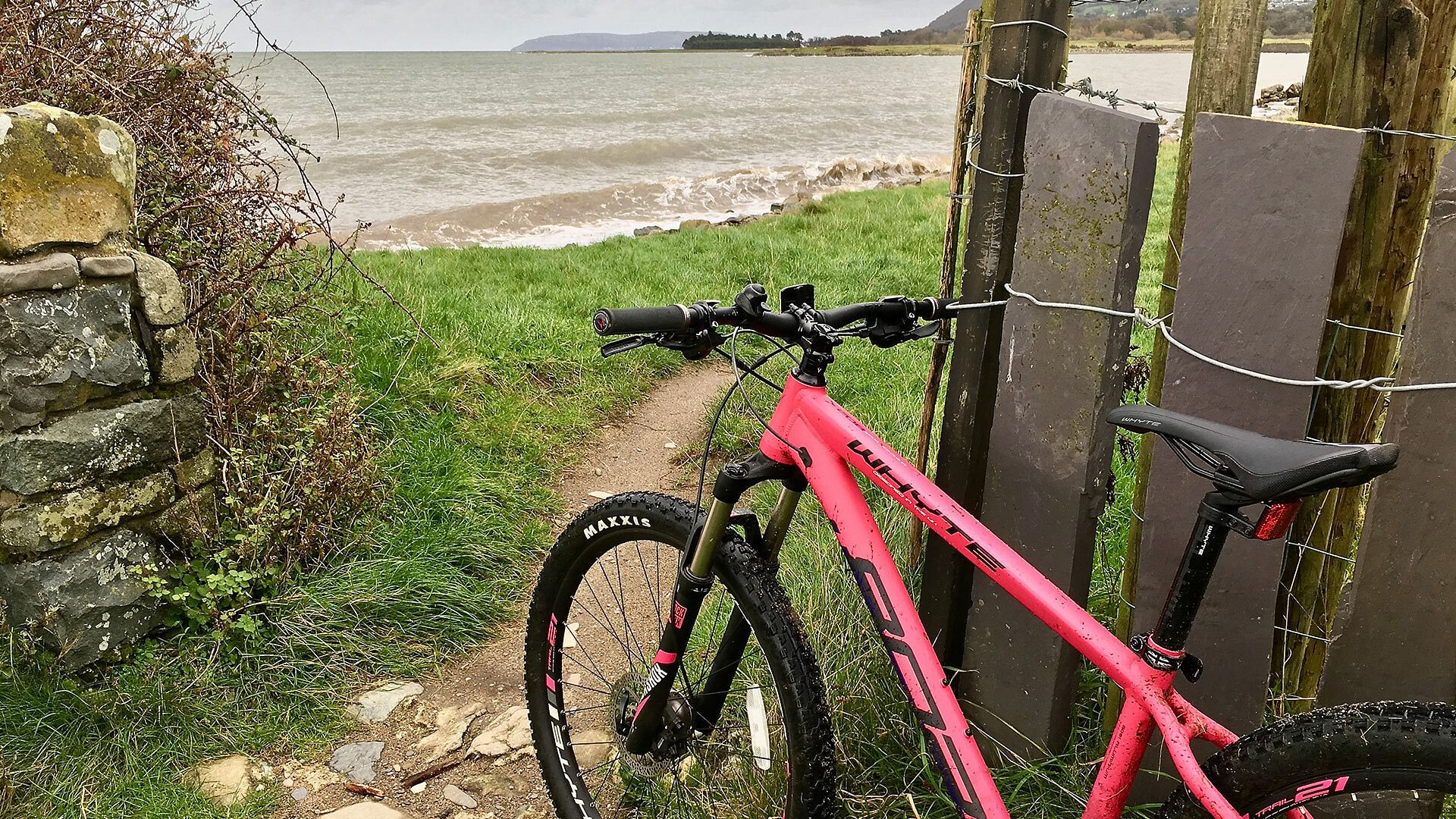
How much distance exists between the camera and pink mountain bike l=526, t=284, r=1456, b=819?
1.42m

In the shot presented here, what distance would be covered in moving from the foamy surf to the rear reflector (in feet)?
35.8

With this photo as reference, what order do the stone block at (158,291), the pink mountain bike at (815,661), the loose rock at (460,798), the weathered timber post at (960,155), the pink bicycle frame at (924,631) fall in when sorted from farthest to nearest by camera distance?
the stone block at (158,291)
the loose rock at (460,798)
the weathered timber post at (960,155)
the pink bicycle frame at (924,631)
the pink mountain bike at (815,661)

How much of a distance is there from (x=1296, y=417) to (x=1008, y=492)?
0.68 metres

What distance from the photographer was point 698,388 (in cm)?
648

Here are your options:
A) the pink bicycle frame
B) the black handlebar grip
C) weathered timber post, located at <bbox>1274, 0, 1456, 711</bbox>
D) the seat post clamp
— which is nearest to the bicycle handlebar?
the black handlebar grip

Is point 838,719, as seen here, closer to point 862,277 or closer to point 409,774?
point 409,774

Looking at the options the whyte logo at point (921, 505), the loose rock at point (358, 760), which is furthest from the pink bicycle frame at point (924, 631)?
the loose rock at point (358, 760)

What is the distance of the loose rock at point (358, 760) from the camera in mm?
3113

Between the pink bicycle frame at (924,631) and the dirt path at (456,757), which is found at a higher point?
the pink bicycle frame at (924,631)

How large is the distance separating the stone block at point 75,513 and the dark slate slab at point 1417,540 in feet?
11.7

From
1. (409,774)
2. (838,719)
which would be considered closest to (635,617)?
(409,774)

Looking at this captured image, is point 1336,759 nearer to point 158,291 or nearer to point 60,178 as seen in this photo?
point 158,291

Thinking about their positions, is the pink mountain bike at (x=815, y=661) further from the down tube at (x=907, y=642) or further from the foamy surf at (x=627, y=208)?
the foamy surf at (x=627, y=208)

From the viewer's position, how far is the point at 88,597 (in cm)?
306
